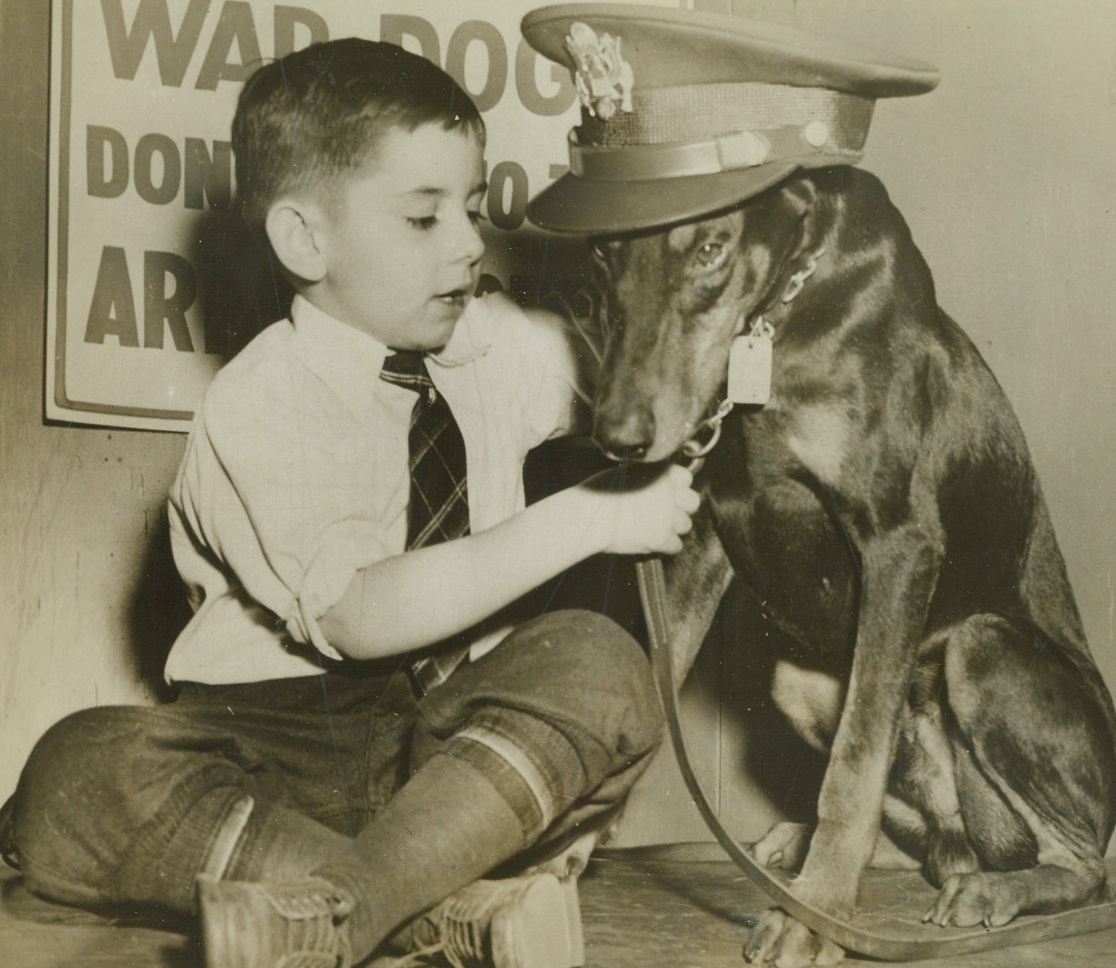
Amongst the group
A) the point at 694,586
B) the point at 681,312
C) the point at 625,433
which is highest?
the point at 681,312

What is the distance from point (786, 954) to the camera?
4.78ft

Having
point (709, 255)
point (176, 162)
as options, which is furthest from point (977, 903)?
point (176, 162)

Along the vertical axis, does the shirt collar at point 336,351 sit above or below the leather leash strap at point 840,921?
above

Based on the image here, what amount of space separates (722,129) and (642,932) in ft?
2.79

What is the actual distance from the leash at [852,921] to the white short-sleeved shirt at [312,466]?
7.3 inches

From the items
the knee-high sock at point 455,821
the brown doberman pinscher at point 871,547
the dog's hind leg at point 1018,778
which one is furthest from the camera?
the dog's hind leg at point 1018,778

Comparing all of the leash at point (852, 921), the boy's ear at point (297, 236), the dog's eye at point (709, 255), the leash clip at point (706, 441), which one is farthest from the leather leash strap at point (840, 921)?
the boy's ear at point (297, 236)

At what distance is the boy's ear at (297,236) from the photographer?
4.96 feet

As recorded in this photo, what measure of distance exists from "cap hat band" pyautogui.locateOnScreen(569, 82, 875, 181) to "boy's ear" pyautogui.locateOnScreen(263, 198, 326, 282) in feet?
1.05

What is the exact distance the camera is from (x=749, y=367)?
146 centimetres

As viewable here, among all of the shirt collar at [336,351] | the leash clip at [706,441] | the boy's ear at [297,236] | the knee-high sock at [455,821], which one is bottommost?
the knee-high sock at [455,821]

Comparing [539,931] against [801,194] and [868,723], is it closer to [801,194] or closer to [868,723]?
[868,723]

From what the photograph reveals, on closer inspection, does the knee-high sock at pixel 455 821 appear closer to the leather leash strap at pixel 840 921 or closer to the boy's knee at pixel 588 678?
the boy's knee at pixel 588 678

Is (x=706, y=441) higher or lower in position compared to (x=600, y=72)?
lower
